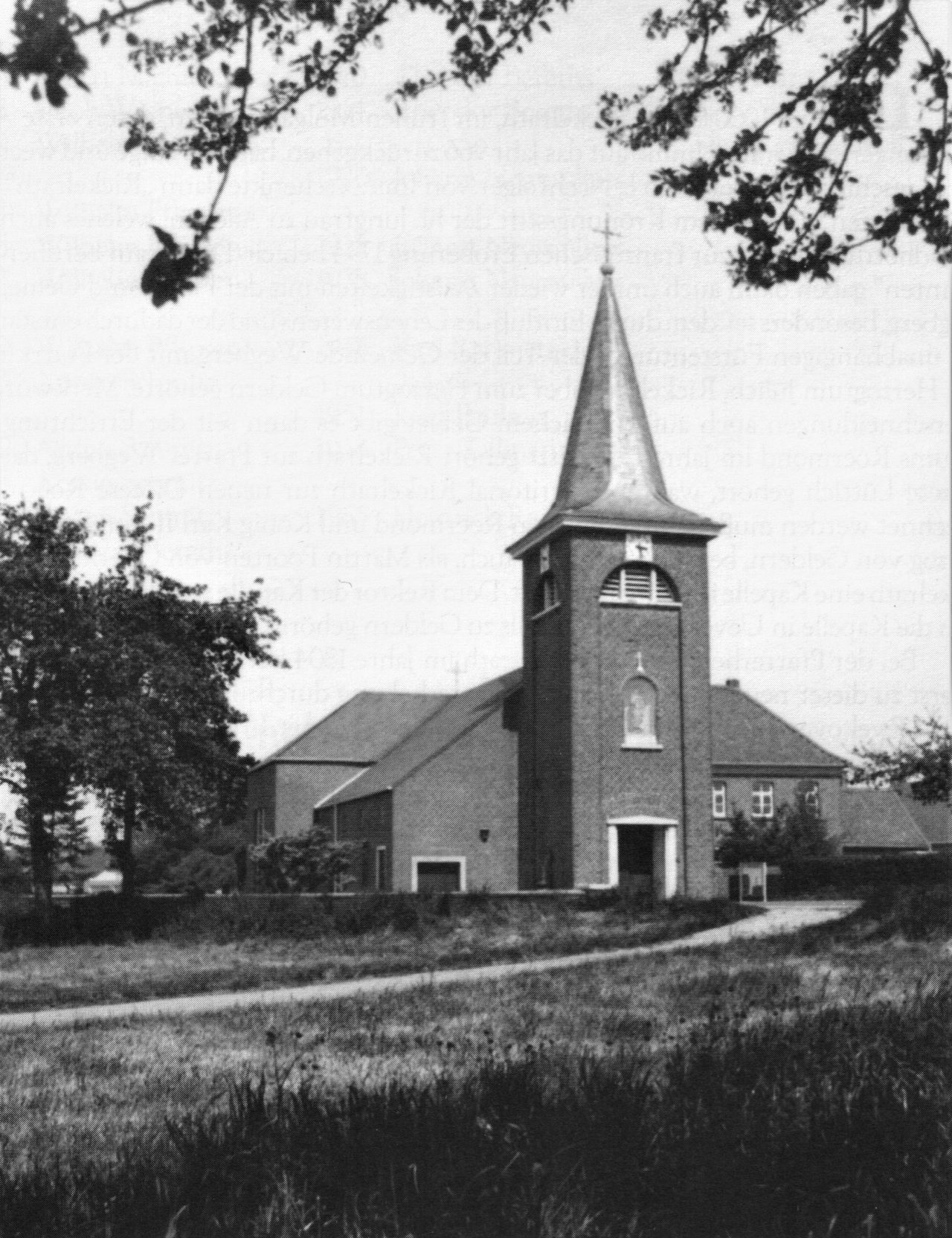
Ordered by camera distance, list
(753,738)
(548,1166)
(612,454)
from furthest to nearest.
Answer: (753,738) → (612,454) → (548,1166)

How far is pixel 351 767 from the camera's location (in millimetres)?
62125

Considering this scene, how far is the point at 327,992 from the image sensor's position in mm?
16172

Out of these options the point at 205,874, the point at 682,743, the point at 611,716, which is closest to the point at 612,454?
the point at 611,716

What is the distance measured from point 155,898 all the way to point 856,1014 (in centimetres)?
2629

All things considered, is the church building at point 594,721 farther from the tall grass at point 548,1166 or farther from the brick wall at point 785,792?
the tall grass at point 548,1166

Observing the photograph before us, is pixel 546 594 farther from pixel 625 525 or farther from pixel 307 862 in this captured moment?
pixel 307 862

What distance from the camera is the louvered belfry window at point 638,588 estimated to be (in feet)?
141

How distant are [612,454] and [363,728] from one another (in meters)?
23.4

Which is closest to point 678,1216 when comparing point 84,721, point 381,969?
point 381,969

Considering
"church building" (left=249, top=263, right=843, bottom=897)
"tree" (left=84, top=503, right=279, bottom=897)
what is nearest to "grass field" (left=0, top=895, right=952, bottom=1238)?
"tree" (left=84, top=503, right=279, bottom=897)

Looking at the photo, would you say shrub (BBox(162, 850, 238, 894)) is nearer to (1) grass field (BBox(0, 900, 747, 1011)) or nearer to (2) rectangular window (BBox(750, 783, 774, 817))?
(2) rectangular window (BBox(750, 783, 774, 817))

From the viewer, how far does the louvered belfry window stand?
1690 inches

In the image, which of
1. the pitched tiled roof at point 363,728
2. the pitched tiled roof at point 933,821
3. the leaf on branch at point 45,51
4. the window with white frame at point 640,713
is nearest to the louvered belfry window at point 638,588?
the window with white frame at point 640,713

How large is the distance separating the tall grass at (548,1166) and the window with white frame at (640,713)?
3556cm
